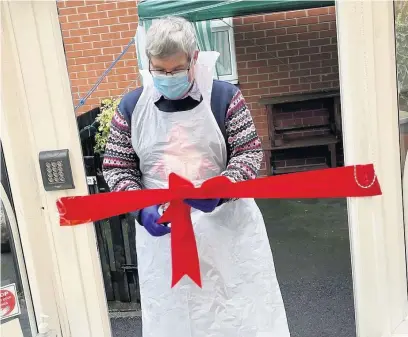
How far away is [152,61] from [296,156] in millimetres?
498

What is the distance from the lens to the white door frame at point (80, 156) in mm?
1069

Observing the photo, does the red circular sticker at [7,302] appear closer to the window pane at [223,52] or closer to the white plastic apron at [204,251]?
the white plastic apron at [204,251]

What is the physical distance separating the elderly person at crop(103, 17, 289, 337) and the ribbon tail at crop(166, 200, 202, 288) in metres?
0.04

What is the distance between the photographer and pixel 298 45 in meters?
1.42

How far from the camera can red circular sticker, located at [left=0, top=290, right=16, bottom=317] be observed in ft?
4.07

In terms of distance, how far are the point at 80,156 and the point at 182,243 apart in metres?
0.32

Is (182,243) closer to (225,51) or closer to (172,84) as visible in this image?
(172,84)

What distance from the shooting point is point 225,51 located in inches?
80.8

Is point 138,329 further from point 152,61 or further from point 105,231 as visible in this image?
point 152,61

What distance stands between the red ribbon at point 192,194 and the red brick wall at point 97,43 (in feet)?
0.90

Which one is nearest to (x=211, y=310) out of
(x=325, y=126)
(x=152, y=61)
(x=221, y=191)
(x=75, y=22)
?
(x=221, y=191)

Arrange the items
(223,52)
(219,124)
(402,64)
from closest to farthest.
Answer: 1. (402,64)
2. (219,124)
3. (223,52)

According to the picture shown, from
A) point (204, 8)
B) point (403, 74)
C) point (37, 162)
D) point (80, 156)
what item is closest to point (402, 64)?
point (403, 74)

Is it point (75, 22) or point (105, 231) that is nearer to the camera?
point (75, 22)
